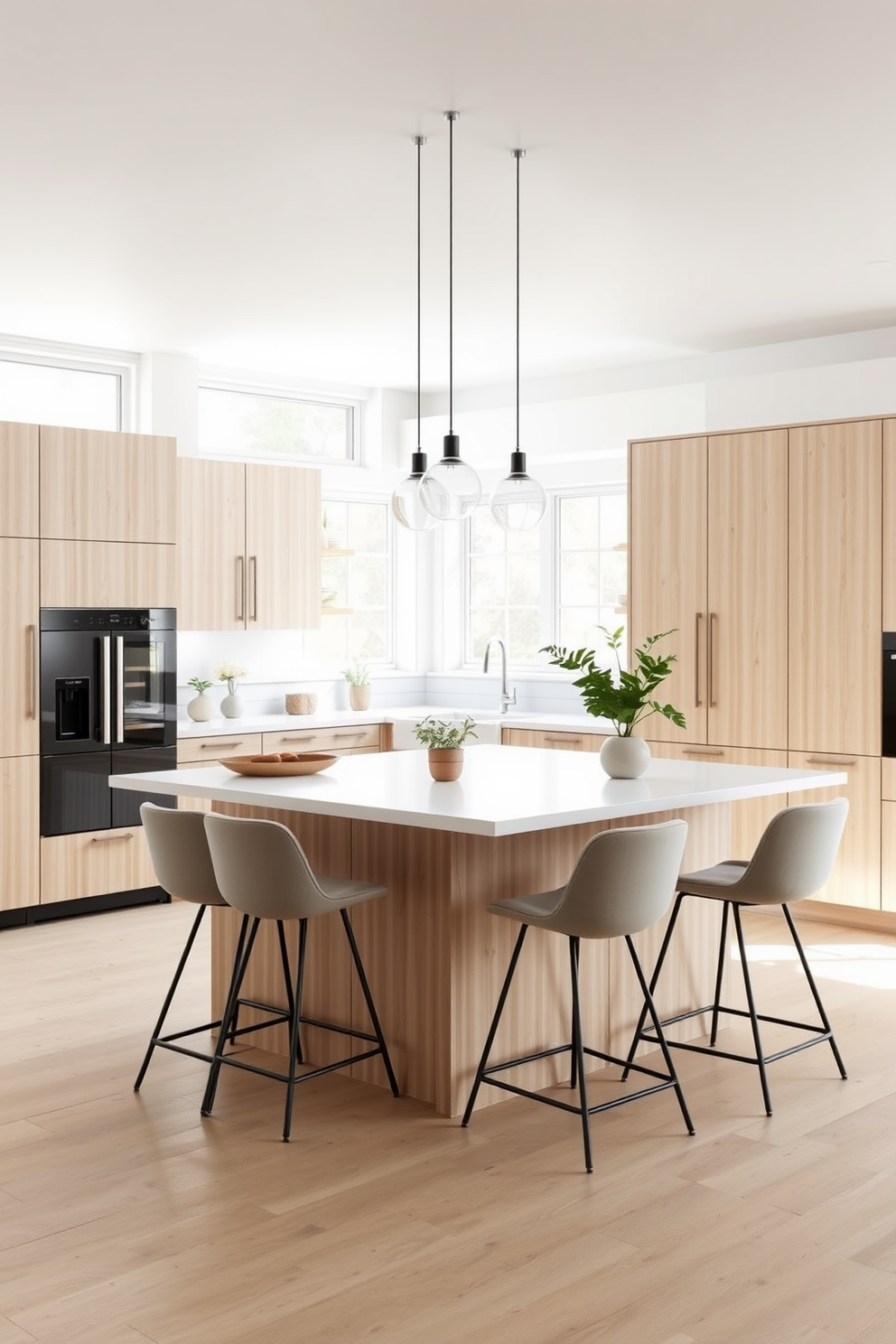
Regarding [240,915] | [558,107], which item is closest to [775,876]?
[240,915]

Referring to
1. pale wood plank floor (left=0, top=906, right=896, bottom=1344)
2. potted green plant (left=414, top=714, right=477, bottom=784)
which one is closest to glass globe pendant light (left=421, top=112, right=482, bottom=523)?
potted green plant (left=414, top=714, right=477, bottom=784)

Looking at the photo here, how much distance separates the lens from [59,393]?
6.88 metres

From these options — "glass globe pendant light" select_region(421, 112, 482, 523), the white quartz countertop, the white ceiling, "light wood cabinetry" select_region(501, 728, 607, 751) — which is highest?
the white ceiling

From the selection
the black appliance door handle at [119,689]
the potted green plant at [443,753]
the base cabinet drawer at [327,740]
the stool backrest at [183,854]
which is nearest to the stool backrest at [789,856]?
the potted green plant at [443,753]

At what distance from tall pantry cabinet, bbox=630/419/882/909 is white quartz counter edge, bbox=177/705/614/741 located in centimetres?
60

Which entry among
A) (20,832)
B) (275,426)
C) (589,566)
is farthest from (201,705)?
(589,566)

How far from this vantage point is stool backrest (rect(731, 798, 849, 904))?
151 inches

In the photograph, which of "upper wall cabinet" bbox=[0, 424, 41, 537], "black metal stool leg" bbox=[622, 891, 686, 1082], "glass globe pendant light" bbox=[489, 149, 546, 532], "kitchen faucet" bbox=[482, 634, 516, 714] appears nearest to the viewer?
"black metal stool leg" bbox=[622, 891, 686, 1082]

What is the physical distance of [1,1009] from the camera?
482 cm

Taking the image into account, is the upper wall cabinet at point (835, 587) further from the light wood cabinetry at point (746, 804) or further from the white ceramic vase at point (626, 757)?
the white ceramic vase at point (626, 757)

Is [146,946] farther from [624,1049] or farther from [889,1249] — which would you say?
[889,1249]

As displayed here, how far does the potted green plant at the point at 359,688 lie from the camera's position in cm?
793

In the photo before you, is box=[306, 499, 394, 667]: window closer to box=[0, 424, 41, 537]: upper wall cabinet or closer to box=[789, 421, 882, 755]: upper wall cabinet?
box=[0, 424, 41, 537]: upper wall cabinet

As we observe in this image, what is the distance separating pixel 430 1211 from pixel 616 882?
91 centimetres
